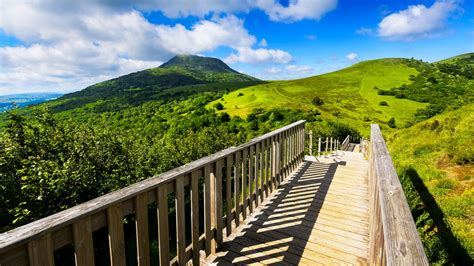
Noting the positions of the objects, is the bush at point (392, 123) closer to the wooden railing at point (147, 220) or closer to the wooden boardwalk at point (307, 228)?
the wooden boardwalk at point (307, 228)

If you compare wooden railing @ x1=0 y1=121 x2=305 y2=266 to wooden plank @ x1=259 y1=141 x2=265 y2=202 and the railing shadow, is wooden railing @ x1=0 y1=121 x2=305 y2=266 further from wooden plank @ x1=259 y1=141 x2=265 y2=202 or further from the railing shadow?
the railing shadow

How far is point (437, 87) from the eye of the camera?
60.9 meters

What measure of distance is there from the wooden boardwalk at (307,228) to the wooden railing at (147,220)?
9.2 inches

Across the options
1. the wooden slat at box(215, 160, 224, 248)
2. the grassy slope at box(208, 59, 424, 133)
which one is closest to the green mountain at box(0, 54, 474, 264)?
the grassy slope at box(208, 59, 424, 133)

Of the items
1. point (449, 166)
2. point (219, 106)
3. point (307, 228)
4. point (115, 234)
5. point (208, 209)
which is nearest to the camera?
point (115, 234)

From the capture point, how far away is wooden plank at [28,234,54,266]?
1226mm

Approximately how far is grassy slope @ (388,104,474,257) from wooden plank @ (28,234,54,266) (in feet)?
12.7

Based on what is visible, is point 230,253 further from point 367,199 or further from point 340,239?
point 367,199

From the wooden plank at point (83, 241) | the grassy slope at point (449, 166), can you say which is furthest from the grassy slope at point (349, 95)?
the wooden plank at point (83, 241)

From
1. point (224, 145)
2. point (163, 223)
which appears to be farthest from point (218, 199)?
point (224, 145)

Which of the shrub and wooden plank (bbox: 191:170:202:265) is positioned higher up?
the shrub

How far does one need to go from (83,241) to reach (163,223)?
2.27 ft

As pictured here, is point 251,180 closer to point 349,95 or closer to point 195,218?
point 195,218

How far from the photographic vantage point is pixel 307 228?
3281 millimetres
